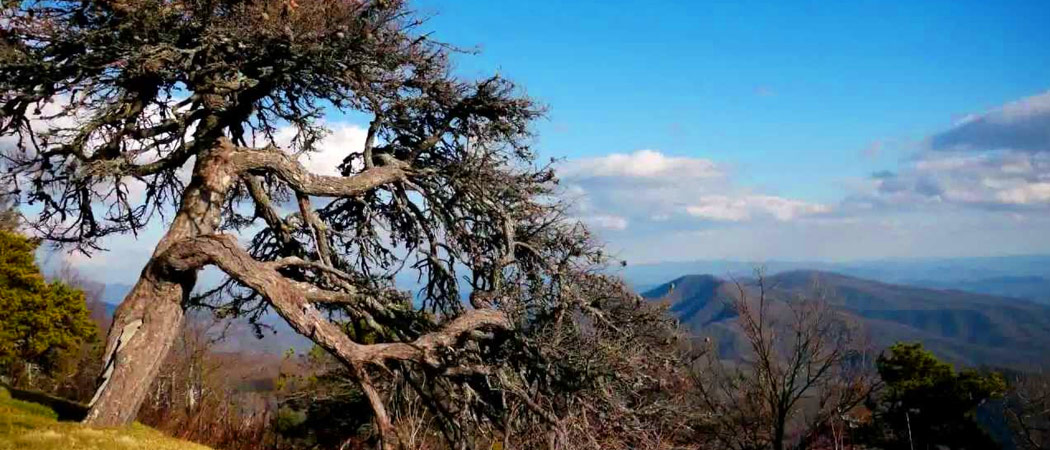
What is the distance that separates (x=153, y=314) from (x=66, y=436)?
2.24 m

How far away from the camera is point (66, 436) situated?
895cm

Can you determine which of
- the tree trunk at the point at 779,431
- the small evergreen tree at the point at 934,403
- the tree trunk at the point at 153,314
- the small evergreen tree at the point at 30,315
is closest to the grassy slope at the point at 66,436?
the tree trunk at the point at 153,314

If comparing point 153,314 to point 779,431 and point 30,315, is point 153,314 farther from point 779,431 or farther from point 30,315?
point 30,315

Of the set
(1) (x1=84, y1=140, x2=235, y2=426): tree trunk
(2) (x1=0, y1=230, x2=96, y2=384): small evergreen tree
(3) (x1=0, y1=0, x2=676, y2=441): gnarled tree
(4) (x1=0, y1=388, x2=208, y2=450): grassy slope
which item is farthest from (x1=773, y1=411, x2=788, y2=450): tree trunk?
(2) (x1=0, y1=230, x2=96, y2=384): small evergreen tree

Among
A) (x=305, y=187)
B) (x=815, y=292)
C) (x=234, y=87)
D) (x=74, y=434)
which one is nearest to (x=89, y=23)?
(x=234, y=87)

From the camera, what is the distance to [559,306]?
12016 millimetres

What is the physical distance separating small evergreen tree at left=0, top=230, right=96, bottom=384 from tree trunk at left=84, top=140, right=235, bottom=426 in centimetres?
1852

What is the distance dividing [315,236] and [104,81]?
3.80 metres

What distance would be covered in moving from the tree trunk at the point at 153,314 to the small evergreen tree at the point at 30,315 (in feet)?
60.8

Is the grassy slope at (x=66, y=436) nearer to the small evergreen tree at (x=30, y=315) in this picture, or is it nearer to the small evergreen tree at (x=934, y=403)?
the small evergreen tree at (x=30, y=315)

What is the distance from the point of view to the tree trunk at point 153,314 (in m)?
10.2

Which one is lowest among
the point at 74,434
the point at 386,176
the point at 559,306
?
the point at 74,434

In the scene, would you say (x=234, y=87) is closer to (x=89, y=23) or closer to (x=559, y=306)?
(x=89, y=23)

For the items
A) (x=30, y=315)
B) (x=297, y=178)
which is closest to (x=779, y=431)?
(x=297, y=178)
